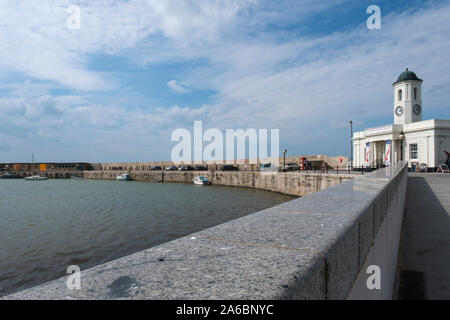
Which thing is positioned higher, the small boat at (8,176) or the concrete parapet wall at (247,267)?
the concrete parapet wall at (247,267)

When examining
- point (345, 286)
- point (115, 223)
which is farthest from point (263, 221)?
point (115, 223)

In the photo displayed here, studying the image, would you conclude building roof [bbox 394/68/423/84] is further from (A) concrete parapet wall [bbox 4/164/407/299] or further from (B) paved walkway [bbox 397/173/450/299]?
(A) concrete parapet wall [bbox 4/164/407/299]

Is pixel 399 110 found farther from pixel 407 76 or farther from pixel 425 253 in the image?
pixel 425 253

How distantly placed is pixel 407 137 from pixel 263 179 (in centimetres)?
1903

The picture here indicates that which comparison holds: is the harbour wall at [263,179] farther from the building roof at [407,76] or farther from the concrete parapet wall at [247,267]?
the concrete parapet wall at [247,267]

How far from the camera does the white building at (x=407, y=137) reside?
1143 inches

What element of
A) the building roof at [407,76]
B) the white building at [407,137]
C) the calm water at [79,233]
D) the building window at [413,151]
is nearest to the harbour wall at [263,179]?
the white building at [407,137]

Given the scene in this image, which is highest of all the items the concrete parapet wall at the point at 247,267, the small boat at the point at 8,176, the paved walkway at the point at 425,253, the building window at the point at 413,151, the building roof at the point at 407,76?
the building roof at the point at 407,76

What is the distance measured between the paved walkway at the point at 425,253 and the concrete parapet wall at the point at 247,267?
366 centimetres

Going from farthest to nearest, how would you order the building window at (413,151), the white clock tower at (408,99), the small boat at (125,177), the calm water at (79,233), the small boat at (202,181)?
the small boat at (125,177)
the small boat at (202,181)
the white clock tower at (408,99)
the building window at (413,151)
the calm water at (79,233)

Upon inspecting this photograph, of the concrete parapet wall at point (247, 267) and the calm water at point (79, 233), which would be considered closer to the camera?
the concrete parapet wall at point (247, 267)

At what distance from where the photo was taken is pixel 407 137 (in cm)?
3225

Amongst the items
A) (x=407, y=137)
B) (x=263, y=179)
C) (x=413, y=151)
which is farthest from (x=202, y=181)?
(x=413, y=151)
